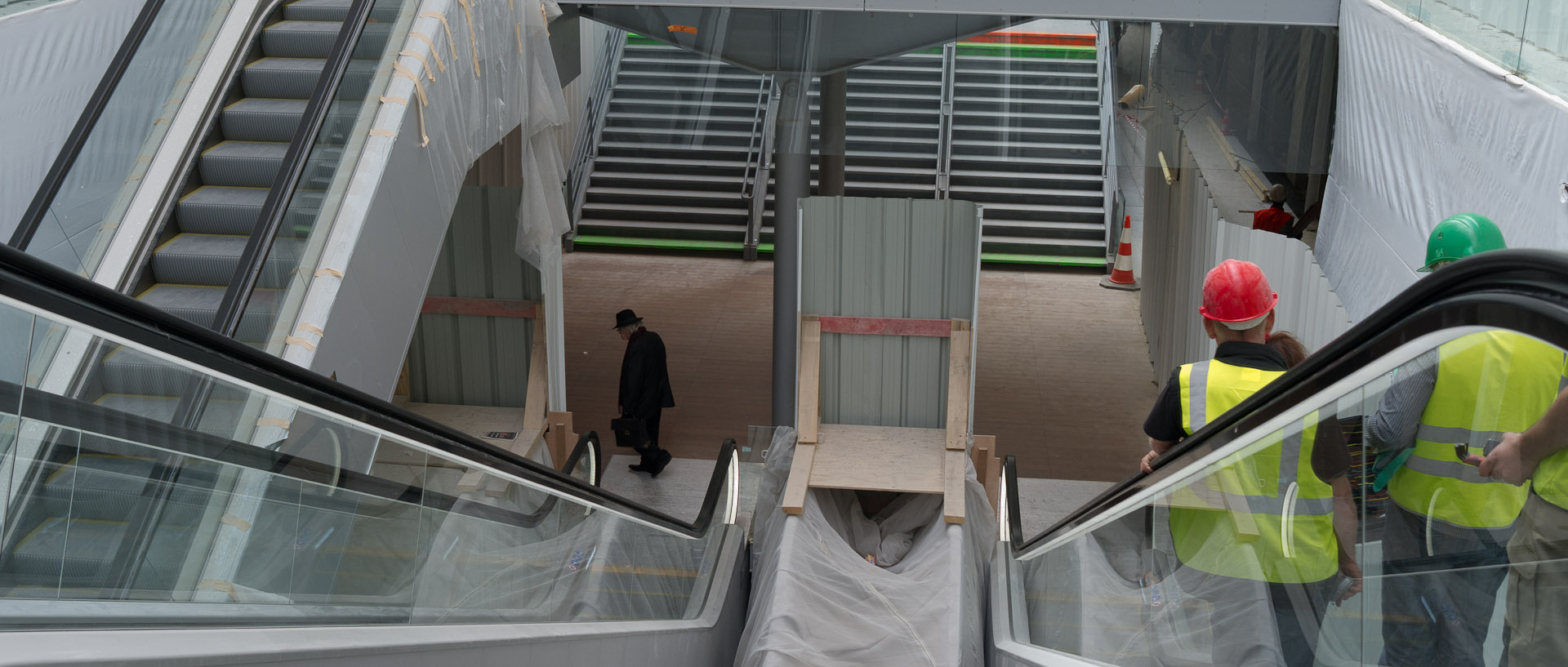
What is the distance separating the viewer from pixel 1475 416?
172 centimetres

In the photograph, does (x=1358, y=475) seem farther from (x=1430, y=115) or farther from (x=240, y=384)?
(x=1430, y=115)

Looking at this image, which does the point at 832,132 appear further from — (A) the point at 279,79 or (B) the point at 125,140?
(B) the point at 125,140

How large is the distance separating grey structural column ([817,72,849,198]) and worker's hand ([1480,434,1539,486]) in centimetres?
686

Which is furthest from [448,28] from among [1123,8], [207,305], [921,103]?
[1123,8]

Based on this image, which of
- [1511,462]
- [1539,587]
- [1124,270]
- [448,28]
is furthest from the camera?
[1124,270]

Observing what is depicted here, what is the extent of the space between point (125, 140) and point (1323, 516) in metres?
4.64

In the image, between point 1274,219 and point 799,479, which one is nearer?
point 799,479

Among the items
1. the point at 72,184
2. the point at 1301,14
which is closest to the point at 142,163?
the point at 72,184

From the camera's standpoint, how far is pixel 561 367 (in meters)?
8.58

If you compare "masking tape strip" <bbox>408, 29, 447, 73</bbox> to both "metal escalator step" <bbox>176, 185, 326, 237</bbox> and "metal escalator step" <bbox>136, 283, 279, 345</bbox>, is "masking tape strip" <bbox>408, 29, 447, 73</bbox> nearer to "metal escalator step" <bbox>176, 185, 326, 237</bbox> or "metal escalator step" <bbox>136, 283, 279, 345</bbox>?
"metal escalator step" <bbox>176, 185, 326, 237</bbox>

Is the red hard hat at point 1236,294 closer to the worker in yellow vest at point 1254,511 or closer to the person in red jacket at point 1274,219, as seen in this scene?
the worker in yellow vest at point 1254,511

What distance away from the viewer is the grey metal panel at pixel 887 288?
300 inches

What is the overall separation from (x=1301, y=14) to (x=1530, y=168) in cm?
362

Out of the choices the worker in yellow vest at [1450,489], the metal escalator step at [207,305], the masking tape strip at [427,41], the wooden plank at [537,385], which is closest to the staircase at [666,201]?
the wooden plank at [537,385]
